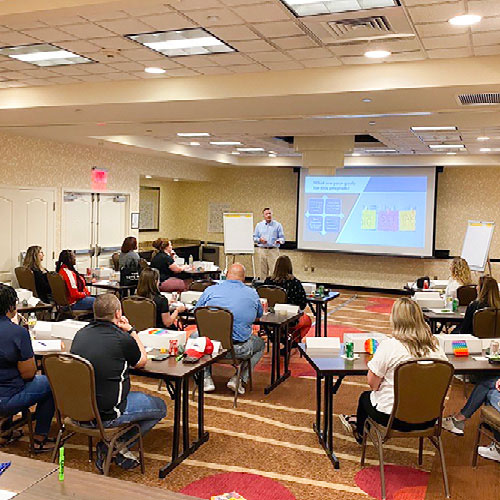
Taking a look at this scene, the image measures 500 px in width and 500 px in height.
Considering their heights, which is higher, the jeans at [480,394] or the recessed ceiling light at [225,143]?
the recessed ceiling light at [225,143]

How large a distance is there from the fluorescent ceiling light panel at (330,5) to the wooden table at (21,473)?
308cm

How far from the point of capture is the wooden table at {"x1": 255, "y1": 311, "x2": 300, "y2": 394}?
5922mm

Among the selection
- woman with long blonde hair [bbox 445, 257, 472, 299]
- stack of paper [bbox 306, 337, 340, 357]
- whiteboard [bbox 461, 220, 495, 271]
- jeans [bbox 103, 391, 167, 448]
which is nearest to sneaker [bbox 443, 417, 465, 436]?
stack of paper [bbox 306, 337, 340, 357]

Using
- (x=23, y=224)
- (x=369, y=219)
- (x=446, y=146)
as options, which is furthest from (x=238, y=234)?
(x=23, y=224)

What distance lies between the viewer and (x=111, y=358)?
3697 mm

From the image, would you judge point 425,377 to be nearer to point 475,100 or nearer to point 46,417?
point 46,417

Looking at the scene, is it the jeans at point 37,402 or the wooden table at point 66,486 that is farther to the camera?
the jeans at point 37,402

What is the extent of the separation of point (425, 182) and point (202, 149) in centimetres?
493

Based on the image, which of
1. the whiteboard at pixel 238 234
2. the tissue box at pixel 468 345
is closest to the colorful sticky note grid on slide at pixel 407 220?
the whiteboard at pixel 238 234

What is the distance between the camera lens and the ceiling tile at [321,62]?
17.3 ft

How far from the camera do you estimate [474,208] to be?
1323 centimetres

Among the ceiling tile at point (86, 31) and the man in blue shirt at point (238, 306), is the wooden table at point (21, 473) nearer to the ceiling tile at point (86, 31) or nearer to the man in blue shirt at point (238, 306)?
the ceiling tile at point (86, 31)

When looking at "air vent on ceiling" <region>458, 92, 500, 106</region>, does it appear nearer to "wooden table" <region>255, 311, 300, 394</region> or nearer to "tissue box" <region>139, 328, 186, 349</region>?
"wooden table" <region>255, 311, 300, 394</region>

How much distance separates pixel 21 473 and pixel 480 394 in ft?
11.9
